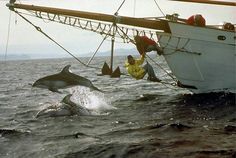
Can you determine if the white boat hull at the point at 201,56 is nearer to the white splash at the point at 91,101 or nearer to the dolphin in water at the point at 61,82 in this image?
the white splash at the point at 91,101

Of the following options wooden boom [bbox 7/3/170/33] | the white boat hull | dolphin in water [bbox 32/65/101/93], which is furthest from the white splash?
wooden boom [bbox 7/3/170/33]

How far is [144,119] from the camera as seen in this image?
47.6 feet

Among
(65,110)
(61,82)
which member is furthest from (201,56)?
(65,110)

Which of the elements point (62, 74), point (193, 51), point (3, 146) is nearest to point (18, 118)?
point (62, 74)

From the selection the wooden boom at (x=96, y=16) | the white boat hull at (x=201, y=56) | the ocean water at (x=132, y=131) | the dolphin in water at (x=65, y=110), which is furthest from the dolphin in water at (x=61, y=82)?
the white boat hull at (x=201, y=56)

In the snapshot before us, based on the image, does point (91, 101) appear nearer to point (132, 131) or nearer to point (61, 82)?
point (61, 82)

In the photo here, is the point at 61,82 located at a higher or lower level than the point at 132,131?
higher

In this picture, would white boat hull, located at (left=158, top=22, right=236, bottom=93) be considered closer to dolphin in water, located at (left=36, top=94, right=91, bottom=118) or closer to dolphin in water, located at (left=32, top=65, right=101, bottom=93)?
dolphin in water, located at (left=32, top=65, right=101, bottom=93)

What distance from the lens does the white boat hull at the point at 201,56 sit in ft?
57.6

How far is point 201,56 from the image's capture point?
18062 mm

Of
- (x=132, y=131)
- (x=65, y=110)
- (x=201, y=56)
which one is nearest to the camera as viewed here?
(x=132, y=131)

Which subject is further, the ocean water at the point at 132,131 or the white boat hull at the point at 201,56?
the white boat hull at the point at 201,56

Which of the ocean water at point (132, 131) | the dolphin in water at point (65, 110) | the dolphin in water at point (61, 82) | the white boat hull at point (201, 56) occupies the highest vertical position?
the white boat hull at point (201, 56)

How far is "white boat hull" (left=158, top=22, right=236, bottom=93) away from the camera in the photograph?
57.6 feet
